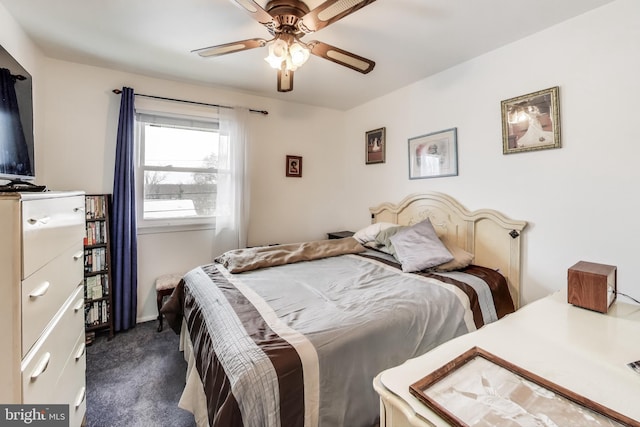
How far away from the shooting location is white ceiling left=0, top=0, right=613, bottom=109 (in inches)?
67.3

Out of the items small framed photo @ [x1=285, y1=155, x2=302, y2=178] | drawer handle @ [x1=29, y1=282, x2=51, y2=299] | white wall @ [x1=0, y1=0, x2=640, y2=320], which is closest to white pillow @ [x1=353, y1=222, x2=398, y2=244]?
white wall @ [x1=0, y1=0, x2=640, y2=320]

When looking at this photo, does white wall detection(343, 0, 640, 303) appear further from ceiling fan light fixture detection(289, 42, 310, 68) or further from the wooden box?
ceiling fan light fixture detection(289, 42, 310, 68)

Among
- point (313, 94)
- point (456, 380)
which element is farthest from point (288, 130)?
point (456, 380)

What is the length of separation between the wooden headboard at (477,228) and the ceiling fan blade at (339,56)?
1.47 meters

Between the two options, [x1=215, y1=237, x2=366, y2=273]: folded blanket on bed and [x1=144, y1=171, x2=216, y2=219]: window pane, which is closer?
[x1=215, y1=237, x2=366, y2=273]: folded blanket on bed

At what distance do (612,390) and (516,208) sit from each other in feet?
5.86

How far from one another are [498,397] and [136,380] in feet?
7.38

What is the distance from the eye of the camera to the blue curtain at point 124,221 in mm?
2486

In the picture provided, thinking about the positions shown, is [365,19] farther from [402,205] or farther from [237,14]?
[402,205]

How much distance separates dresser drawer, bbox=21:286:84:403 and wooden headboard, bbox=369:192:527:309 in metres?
2.73

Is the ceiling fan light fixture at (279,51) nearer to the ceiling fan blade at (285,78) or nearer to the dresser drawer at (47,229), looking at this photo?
the ceiling fan blade at (285,78)

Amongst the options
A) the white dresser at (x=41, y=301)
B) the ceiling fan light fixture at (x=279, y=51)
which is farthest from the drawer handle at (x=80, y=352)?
the ceiling fan light fixture at (x=279, y=51)

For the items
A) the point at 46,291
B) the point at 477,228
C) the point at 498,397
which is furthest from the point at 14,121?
the point at 477,228

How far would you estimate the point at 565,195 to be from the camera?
6.24 ft
